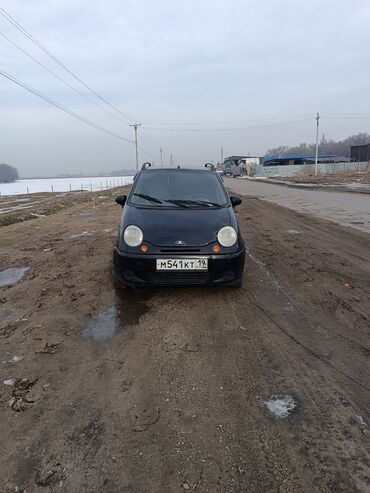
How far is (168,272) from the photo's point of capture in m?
4.32

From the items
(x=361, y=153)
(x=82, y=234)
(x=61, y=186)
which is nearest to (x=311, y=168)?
(x=361, y=153)

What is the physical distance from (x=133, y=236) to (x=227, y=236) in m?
1.16

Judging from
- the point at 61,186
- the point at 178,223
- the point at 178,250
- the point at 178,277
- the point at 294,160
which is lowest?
the point at 61,186

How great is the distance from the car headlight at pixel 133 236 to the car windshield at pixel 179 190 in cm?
67

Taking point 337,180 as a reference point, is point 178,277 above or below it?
above

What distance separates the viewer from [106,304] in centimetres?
459

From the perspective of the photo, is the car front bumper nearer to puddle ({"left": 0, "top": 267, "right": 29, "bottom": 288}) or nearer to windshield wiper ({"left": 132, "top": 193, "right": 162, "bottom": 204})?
windshield wiper ({"left": 132, "top": 193, "right": 162, "bottom": 204})

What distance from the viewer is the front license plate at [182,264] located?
4.30m

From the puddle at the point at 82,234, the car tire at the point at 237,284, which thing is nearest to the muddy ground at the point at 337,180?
the puddle at the point at 82,234

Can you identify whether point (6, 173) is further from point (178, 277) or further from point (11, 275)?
point (178, 277)

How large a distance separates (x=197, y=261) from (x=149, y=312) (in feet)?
2.68

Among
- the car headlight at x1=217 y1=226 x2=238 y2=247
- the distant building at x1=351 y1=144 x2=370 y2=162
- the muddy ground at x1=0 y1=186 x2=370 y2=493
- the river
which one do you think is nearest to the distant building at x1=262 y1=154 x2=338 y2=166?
the distant building at x1=351 y1=144 x2=370 y2=162

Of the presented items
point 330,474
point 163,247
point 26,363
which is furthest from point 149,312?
point 330,474

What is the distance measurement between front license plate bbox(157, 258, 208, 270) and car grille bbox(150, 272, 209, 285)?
0.23 feet
